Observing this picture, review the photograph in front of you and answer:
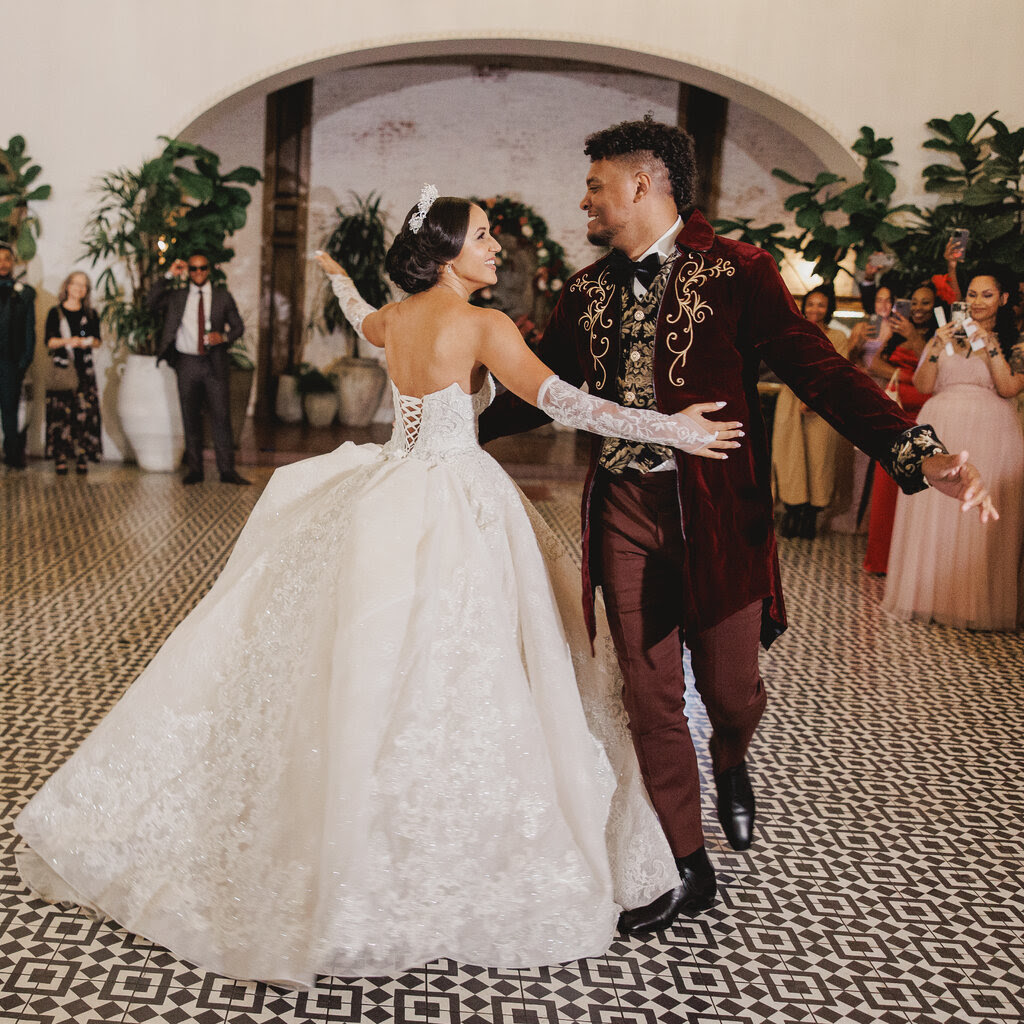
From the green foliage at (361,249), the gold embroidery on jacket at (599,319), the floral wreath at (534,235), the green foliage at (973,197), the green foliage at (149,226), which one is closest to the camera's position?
the gold embroidery on jacket at (599,319)

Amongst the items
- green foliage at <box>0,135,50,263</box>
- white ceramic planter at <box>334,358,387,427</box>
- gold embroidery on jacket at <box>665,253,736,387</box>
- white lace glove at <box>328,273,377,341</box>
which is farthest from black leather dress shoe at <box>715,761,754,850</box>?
white ceramic planter at <box>334,358,387,427</box>

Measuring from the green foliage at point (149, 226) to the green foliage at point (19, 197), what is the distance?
374 millimetres

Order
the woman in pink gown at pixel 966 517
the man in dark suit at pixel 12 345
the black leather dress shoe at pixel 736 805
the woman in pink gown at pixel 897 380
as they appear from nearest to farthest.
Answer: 1. the black leather dress shoe at pixel 736 805
2. the woman in pink gown at pixel 966 517
3. the woman in pink gown at pixel 897 380
4. the man in dark suit at pixel 12 345

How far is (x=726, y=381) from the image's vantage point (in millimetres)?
2189

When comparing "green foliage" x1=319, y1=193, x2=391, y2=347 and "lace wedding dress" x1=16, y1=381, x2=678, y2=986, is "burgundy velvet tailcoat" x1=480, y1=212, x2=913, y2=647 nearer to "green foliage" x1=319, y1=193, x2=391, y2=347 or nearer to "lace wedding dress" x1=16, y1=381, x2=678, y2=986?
"lace wedding dress" x1=16, y1=381, x2=678, y2=986

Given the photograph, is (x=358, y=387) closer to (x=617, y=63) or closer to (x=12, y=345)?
(x=12, y=345)

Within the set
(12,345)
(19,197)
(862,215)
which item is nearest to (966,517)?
(862,215)

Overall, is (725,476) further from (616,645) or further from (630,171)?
(630,171)

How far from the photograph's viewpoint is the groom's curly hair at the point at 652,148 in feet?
7.24

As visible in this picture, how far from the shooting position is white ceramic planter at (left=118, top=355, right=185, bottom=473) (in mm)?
7754

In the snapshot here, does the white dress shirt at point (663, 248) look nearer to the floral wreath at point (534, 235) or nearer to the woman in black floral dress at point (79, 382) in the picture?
the woman in black floral dress at point (79, 382)

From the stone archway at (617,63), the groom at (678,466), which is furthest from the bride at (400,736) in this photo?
the stone archway at (617,63)

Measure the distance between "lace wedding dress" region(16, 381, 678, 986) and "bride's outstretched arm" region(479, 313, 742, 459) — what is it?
0.57 feet

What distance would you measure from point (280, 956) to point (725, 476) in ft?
3.95
